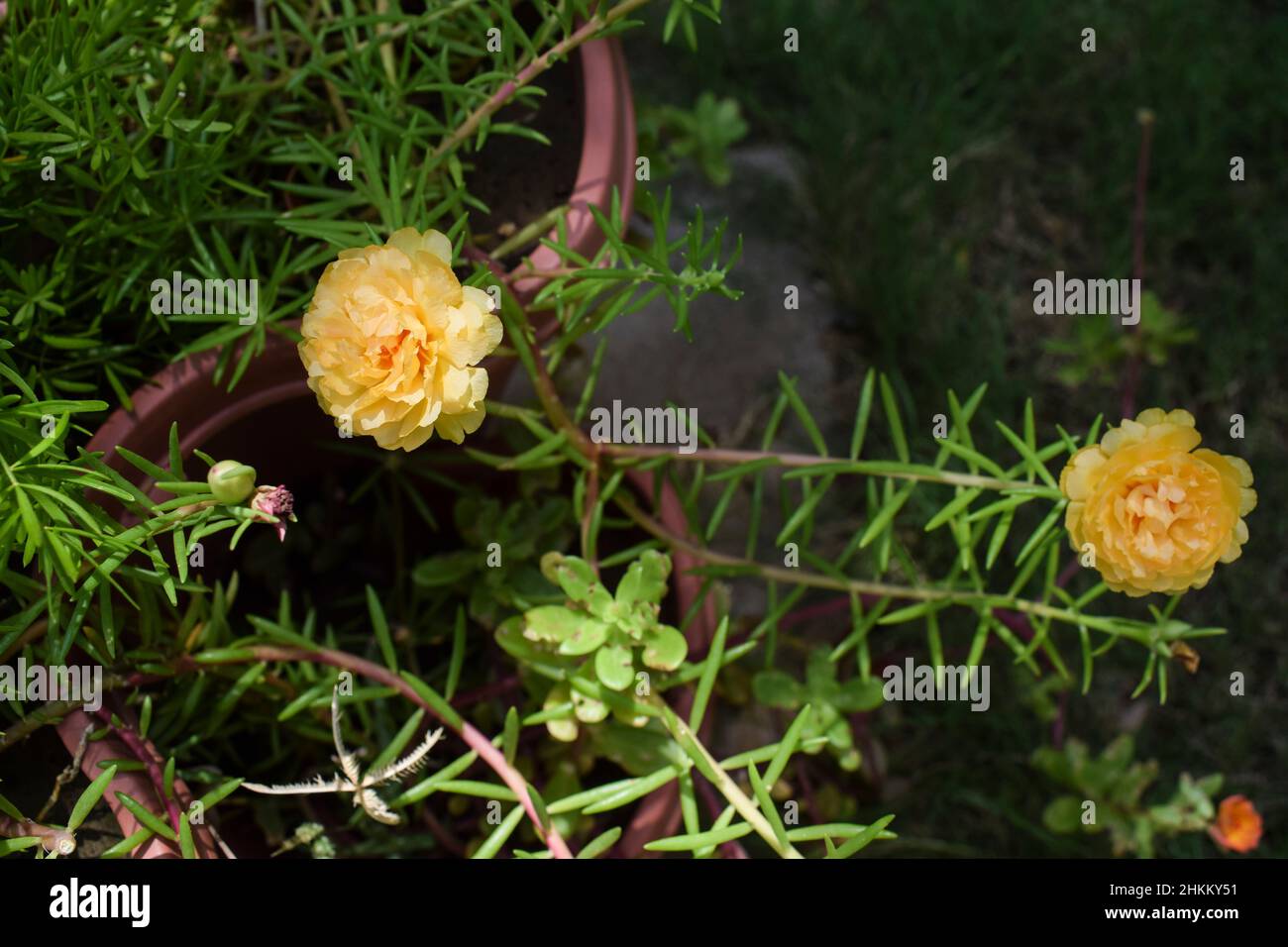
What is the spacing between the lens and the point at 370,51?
0.98 meters

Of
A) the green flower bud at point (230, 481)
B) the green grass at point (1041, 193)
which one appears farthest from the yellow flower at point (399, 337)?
the green grass at point (1041, 193)

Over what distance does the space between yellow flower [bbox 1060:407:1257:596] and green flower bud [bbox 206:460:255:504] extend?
57cm

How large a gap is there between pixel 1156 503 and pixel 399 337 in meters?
0.52

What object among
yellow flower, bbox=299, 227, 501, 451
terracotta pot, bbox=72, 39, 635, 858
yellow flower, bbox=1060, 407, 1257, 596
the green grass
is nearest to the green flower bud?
yellow flower, bbox=299, 227, 501, 451

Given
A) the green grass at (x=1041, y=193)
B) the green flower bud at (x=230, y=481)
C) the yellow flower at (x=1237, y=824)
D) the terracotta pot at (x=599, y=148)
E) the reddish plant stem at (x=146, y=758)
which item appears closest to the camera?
the green flower bud at (x=230, y=481)

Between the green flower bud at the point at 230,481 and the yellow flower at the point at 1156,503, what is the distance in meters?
0.57

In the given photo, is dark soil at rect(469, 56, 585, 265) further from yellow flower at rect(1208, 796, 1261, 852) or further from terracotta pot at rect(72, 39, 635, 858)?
yellow flower at rect(1208, 796, 1261, 852)

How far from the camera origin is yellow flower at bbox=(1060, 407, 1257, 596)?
31.5 inches

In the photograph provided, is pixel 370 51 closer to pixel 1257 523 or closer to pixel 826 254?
pixel 826 254

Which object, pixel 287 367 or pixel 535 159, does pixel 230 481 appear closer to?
pixel 287 367

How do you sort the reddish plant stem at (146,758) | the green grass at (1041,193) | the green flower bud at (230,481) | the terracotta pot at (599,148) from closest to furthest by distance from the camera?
the green flower bud at (230,481)
the reddish plant stem at (146,758)
the terracotta pot at (599,148)
the green grass at (1041,193)

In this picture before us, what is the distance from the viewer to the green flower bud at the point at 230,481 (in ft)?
2.37

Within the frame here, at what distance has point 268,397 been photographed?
1046 millimetres

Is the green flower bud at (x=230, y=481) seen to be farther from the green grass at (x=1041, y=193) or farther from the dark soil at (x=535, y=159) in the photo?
the green grass at (x=1041, y=193)
